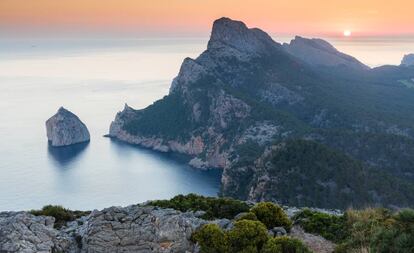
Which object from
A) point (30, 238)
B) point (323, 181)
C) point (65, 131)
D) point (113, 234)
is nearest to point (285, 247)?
point (113, 234)

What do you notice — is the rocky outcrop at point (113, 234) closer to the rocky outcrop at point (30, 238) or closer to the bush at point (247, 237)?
the rocky outcrop at point (30, 238)

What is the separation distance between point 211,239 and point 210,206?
7.85 metres

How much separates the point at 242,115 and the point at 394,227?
15518 cm

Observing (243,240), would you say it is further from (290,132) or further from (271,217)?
(290,132)

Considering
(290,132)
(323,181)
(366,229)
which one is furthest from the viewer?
(290,132)

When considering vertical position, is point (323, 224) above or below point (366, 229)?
below

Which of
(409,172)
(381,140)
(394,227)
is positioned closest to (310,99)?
(381,140)

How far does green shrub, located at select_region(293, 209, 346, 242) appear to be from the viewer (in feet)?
85.7

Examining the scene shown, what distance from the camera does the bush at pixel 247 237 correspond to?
74.4ft

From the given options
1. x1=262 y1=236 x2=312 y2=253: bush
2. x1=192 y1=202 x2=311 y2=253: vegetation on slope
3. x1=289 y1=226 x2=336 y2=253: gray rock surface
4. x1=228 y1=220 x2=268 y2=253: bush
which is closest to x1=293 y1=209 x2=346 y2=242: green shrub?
x1=289 y1=226 x2=336 y2=253: gray rock surface

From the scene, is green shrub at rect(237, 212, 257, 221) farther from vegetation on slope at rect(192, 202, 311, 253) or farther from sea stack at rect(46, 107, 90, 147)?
sea stack at rect(46, 107, 90, 147)

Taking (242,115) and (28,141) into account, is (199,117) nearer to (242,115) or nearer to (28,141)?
(242,115)

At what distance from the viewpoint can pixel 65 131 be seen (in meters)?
192

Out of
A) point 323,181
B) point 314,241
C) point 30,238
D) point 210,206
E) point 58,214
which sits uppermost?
point 30,238
